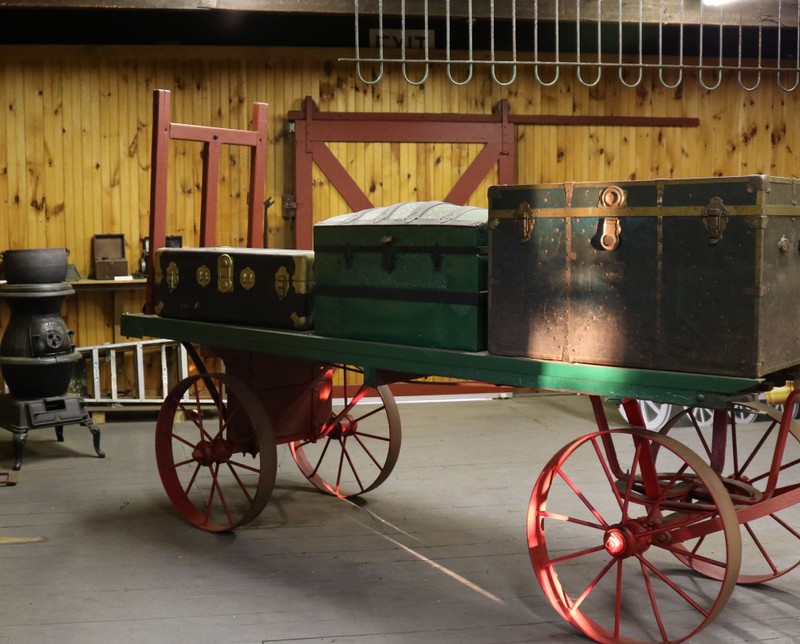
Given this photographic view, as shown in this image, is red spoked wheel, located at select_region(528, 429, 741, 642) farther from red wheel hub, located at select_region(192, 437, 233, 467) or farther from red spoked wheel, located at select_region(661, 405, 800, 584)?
red wheel hub, located at select_region(192, 437, 233, 467)

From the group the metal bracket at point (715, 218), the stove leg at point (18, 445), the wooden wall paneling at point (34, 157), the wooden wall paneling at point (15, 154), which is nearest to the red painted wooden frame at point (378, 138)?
the wooden wall paneling at point (34, 157)

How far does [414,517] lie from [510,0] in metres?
3.67

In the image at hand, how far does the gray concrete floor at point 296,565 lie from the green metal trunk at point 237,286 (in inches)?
38.6

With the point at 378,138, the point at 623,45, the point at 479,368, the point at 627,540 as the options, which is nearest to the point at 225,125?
the point at 378,138

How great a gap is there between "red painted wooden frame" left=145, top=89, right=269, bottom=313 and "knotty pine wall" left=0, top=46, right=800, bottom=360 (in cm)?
239

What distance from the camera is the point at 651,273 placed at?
2877 millimetres

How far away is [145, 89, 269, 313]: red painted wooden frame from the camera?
440 centimetres

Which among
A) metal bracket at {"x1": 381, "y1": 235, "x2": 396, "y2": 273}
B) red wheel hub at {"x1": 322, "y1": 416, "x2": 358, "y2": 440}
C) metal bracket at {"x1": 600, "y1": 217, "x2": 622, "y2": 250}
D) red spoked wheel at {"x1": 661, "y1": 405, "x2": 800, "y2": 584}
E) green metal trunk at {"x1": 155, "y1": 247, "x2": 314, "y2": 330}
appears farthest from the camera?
red wheel hub at {"x1": 322, "y1": 416, "x2": 358, "y2": 440}

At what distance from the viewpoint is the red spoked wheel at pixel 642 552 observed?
9.69 ft

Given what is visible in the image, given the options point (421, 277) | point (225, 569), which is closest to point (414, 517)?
point (225, 569)

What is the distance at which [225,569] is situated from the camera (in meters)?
3.86

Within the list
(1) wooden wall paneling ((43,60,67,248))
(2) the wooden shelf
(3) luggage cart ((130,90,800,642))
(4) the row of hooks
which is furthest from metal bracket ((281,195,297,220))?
(3) luggage cart ((130,90,800,642))

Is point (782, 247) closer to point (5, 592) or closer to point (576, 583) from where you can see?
point (576, 583)

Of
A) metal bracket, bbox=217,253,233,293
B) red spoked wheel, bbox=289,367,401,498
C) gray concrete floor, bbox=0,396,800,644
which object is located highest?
metal bracket, bbox=217,253,233,293
